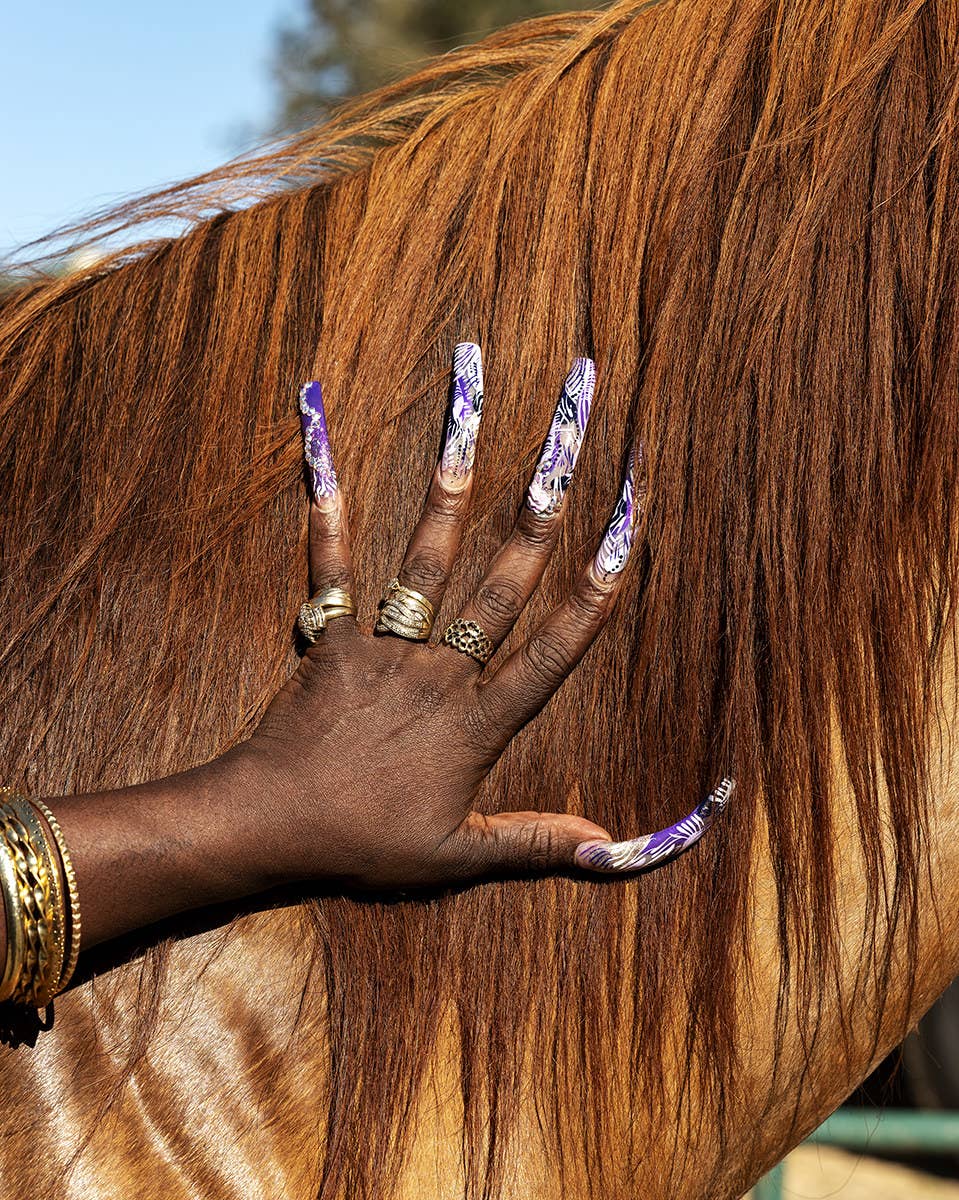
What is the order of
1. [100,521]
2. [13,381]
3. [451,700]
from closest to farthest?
1. [451,700]
2. [100,521]
3. [13,381]

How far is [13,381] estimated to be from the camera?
3.75 ft

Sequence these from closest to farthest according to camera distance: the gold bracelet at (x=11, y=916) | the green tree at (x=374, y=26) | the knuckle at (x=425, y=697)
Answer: the gold bracelet at (x=11, y=916) → the knuckle at (x=425, y=697) → the green tree at (x=374, y=26)

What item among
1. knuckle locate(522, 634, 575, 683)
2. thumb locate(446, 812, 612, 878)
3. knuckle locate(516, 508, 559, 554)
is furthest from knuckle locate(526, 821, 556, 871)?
knuckle locate(516, 508, 559, 554)

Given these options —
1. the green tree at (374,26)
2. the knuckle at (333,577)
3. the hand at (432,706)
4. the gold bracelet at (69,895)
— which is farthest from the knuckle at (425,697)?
the green tree at (374,26)

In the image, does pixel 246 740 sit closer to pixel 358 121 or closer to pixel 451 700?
pixel 451 700

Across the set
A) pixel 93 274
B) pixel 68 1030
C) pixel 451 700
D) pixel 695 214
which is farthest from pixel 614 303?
pixel 68 1030

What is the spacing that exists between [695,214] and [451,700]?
17.8 inches

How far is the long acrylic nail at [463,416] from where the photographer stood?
951 mm

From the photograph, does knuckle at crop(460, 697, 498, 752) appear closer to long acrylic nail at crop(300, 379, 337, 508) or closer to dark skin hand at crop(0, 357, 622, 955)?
dark skin hand at crop(0, 357, 622, 955)

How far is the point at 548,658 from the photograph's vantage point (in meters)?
0.92

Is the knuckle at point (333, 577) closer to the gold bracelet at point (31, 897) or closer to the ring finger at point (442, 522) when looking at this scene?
the ring finger at point (442, 522)

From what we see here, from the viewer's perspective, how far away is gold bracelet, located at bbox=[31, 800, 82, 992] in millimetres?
811

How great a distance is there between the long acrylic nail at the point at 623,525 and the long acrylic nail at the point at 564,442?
0.15ft

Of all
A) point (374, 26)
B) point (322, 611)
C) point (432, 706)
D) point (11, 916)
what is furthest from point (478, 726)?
point (374, 26)
